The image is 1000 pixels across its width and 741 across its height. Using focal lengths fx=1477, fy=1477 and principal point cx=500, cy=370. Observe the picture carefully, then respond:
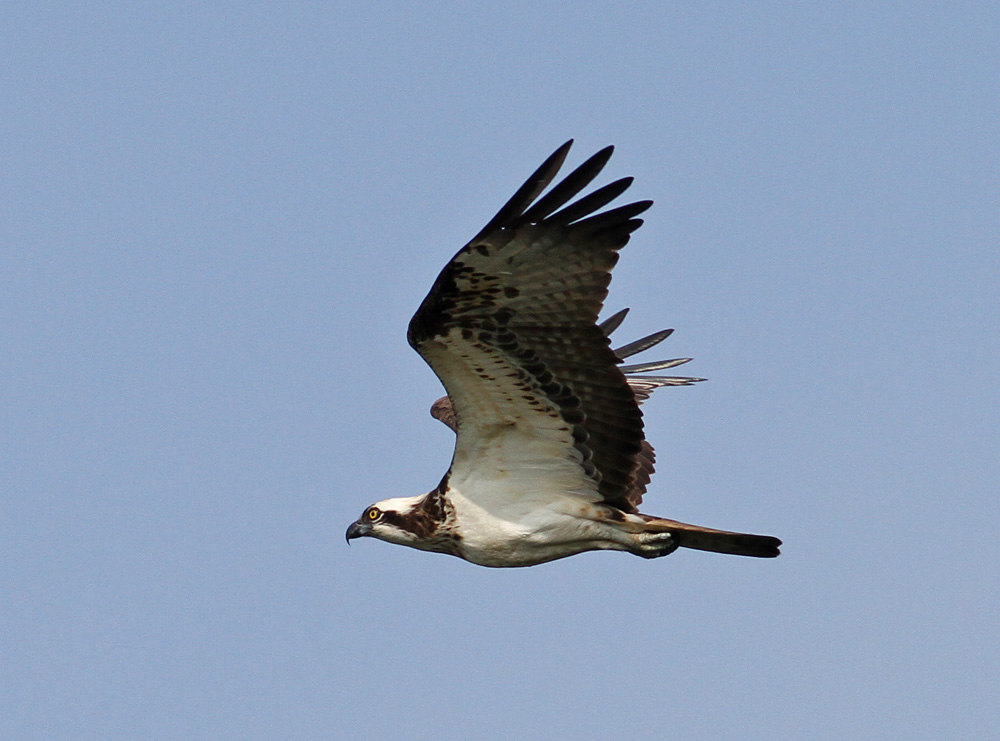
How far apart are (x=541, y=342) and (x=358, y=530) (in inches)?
91.0

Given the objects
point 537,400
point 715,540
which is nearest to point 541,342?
point 537,400

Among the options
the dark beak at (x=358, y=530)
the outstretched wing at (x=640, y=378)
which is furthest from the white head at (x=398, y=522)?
the outstretched wing at (x=640, y=378)

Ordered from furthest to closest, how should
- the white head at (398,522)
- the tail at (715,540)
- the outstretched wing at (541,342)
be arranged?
the white head at (398,522) < the tail at (715,540) < the outstretched wing at (541,342)

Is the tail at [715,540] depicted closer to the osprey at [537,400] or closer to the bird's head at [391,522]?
the osprey at [537,400]

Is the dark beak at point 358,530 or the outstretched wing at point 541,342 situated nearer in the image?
the outstretched wing at point 541,342

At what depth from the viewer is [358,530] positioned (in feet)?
35.5

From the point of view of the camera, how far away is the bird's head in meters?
10.5

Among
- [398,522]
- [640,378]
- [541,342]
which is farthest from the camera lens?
[640,378]

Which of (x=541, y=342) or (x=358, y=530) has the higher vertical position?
(x=541, y=342)

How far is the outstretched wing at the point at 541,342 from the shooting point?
29.5ft

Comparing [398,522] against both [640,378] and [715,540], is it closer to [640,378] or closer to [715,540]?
[715,540]

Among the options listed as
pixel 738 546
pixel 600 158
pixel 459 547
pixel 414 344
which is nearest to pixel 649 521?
pixel 738 546

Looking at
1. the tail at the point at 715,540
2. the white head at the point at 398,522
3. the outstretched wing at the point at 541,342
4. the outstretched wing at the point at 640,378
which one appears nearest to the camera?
the outstretched wing at the point at 541,342

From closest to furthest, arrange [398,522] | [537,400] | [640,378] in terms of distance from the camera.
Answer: [537,400] < [398,522] < [640,378]
